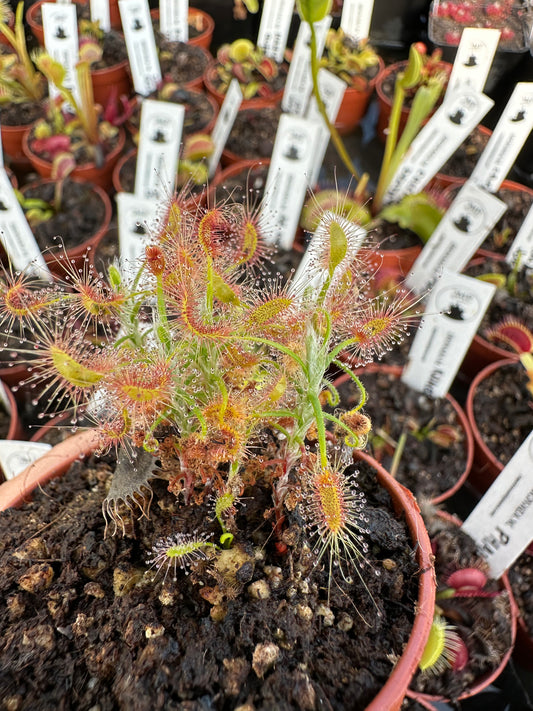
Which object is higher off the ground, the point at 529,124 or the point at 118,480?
the point at 529,124

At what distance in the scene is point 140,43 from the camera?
299 cm

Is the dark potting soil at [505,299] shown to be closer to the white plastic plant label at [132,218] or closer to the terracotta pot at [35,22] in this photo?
the white plastic plant label at [132,218]

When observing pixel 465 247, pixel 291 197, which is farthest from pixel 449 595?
pixel 291 197

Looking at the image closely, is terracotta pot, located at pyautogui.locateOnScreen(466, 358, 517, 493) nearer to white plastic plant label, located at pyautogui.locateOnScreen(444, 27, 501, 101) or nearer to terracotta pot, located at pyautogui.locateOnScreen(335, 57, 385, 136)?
white plastic plant label, located at pyautogui.locateOnScreen(444, 27, 501, 101)

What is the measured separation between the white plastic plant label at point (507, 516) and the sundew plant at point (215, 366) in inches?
19.5

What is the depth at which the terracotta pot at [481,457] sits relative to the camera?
1975 millimetres

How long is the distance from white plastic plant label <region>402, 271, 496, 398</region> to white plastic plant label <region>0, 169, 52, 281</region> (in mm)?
1349

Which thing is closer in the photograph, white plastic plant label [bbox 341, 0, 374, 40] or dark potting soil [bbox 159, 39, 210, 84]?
white plastic plant label [bbox 341, 0, 374, 40]

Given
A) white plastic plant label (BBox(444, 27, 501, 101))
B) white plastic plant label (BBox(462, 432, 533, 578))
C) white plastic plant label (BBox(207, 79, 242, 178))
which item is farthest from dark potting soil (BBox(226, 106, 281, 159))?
white plastic plant label (BBox(462, 432, 533, 578))

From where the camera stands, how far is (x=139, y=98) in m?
3.25

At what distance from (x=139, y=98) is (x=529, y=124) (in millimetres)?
2158

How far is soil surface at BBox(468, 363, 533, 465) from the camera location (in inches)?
81.1

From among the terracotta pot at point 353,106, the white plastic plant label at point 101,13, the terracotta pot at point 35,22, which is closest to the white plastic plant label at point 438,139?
the terracotta pot at point 353,106

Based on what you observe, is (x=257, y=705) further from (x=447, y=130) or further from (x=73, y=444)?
(x=447, y=130)
